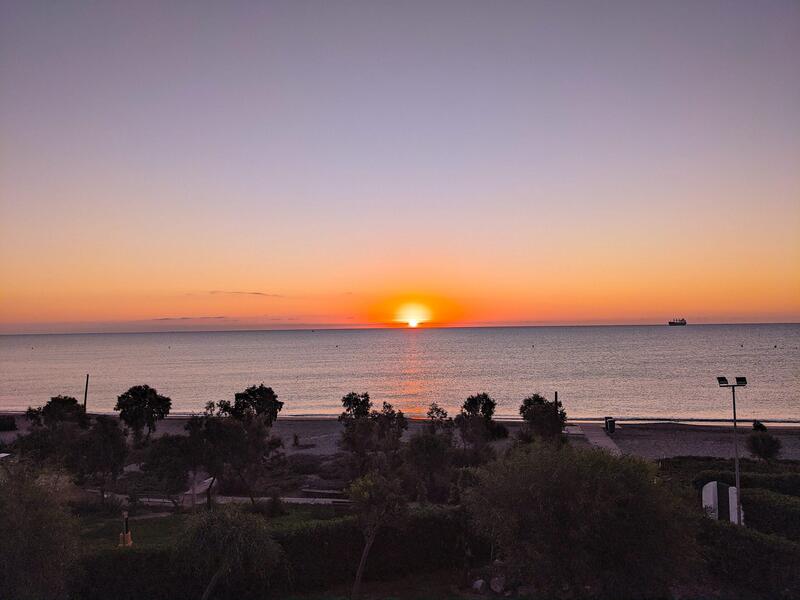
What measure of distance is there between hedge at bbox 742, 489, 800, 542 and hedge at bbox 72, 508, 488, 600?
929 cm

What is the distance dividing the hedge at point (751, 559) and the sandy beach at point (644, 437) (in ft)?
76.1

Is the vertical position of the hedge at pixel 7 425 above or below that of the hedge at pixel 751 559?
below

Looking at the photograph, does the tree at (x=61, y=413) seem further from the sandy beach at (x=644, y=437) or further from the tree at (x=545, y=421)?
the tree at (x=545, y=421)

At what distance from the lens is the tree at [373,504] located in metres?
18.1

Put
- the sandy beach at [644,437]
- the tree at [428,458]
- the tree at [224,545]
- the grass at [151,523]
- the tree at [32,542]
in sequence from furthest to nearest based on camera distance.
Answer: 1. the sandy beach at [644,437]
2. the tree at [428,458]
3. the grass at [151,523]
4. the tree at [224,545]
5. the tree at [32,542]

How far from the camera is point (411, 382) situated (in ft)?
390

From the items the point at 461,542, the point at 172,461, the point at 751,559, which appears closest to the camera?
the point at 751,559

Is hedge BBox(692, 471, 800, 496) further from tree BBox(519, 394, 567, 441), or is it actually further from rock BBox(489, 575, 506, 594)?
rock BBox(489, 575, 506, 594)

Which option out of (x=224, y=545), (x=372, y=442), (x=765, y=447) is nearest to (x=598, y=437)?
(x=765, y=447)

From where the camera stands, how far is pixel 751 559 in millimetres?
16828

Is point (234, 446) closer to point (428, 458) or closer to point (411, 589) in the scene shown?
point (428, 458)

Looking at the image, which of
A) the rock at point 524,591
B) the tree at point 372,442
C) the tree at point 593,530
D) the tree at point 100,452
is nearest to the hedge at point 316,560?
the rock at point 524,591

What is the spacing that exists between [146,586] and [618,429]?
4746 cm

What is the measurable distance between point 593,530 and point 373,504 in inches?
266
